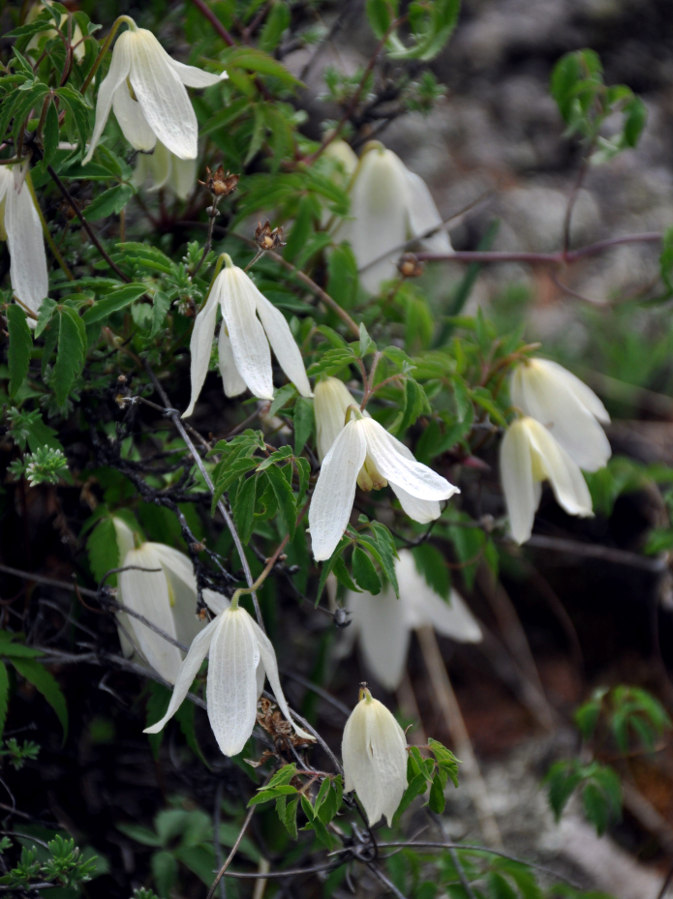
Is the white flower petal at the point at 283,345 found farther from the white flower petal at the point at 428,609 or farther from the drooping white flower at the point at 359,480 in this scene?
the white flower petal at the point at 428,609

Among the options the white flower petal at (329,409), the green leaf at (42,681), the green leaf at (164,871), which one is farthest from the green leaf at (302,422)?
the green leaf at (164,871)

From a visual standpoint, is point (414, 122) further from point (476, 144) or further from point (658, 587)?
point (658, 587)

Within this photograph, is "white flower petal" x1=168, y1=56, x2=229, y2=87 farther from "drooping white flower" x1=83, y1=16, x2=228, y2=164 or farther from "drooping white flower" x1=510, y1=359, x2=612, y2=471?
"drooping white flower" x1=510, y1=359, x2=612, y2=471

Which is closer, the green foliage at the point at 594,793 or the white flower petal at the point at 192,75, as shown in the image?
the white flower petal at the point at 192,75

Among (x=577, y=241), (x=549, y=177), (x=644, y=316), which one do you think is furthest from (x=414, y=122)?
(x=644, y=316)

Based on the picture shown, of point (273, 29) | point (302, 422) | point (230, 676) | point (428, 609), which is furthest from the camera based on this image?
point (428, 609)

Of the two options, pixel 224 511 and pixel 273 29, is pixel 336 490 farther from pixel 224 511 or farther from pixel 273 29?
pixel 273 29

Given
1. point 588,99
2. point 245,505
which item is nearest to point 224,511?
point 245,505
